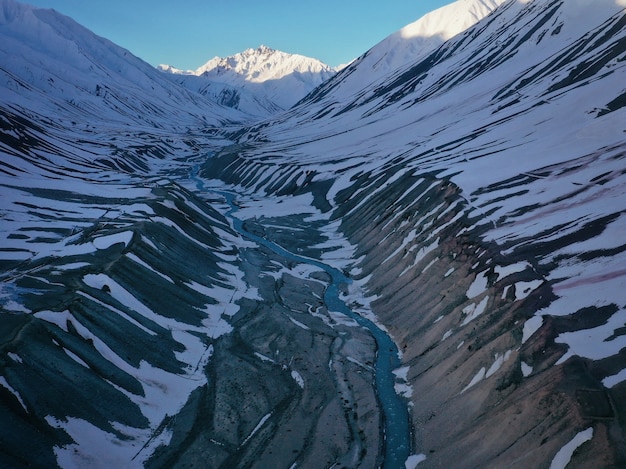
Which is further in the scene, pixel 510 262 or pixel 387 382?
pixel 510 262

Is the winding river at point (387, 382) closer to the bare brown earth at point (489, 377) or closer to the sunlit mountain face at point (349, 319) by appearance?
the sunlit mountain face at point (349, 319)

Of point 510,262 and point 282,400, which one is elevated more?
point 510,262

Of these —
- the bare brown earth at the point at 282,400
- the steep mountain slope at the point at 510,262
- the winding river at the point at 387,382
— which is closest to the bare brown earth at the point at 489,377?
the steep mountain slope at the point at 510,262

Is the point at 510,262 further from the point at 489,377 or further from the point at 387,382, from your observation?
the point at 387,382

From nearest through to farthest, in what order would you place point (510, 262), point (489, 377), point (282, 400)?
point (489, 377)
point (282, 400)
point (510, 262)

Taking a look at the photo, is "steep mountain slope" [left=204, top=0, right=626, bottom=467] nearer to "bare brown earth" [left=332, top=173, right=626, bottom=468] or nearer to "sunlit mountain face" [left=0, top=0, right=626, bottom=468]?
→ "bare brown earth" [left=332, top=173, right=626, bottom=468]

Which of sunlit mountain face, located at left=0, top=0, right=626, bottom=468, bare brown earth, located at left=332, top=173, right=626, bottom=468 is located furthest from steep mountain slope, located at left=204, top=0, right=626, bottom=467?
sunlit mountain face, located at left=0, top=0, right=626, bottom=468

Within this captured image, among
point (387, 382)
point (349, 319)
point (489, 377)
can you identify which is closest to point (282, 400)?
point (387, 382)

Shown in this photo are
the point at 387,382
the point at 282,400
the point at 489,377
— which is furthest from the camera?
the point at 387,382

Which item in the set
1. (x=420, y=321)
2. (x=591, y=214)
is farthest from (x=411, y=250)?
(x=591, y=214)
